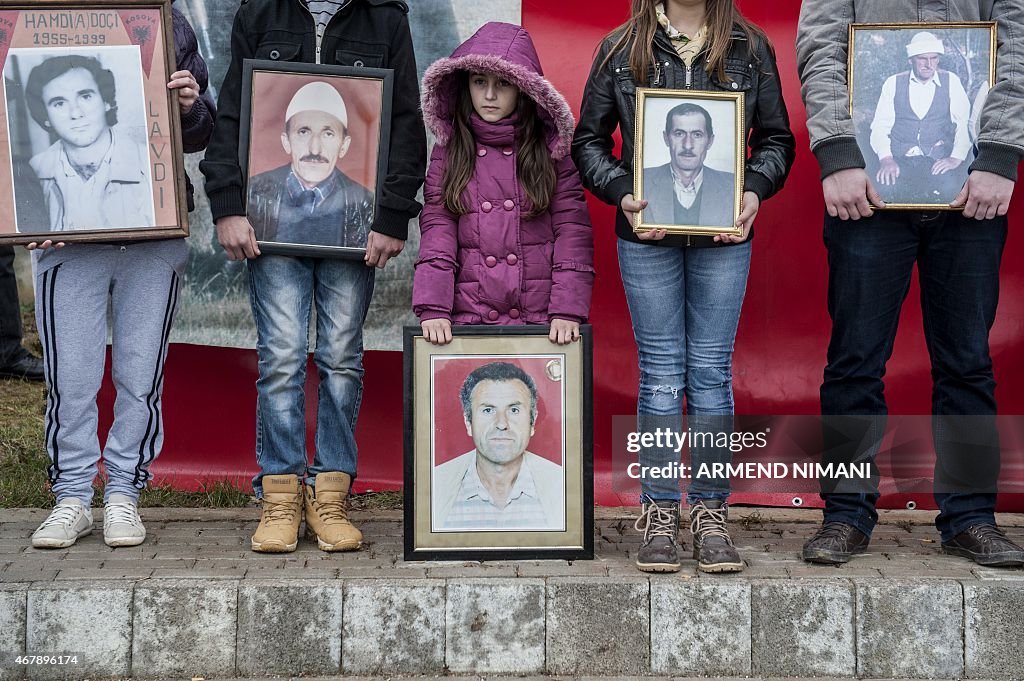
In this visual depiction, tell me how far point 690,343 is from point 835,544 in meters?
0.79

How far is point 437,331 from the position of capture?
3.73 meters

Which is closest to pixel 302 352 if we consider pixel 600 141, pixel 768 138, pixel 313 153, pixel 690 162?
pixel 313 153

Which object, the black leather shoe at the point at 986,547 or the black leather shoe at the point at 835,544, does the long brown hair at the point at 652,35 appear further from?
the black leather shoe at the point at 986,547

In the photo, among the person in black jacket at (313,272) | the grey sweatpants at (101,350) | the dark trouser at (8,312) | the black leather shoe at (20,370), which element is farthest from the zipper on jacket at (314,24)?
the black leather shoe at (20,370)

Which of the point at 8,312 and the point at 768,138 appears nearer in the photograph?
the point at 768,138

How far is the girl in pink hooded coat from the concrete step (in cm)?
92

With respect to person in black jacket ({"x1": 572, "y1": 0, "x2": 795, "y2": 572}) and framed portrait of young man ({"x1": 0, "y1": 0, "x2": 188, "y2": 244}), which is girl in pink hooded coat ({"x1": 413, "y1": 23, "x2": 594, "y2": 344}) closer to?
person in black jacket ({"x1": 572, "y1": 0, "x2": 795, "y2": 572})

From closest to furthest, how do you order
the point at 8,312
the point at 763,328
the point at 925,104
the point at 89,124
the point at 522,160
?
the point at 925,104 → the point at 89,124 → the point at 522,160 → the point at 763,328 → the point at 8,312

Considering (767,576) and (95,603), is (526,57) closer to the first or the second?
(767,576)

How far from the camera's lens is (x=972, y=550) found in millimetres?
3721

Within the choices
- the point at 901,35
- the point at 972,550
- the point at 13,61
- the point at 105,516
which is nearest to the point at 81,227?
the point at 13,61

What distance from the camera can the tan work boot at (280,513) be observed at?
12.6 feet

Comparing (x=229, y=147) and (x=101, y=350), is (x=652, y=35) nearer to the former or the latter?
(x=229, y=147)

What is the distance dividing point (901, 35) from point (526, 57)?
120 centimetres
